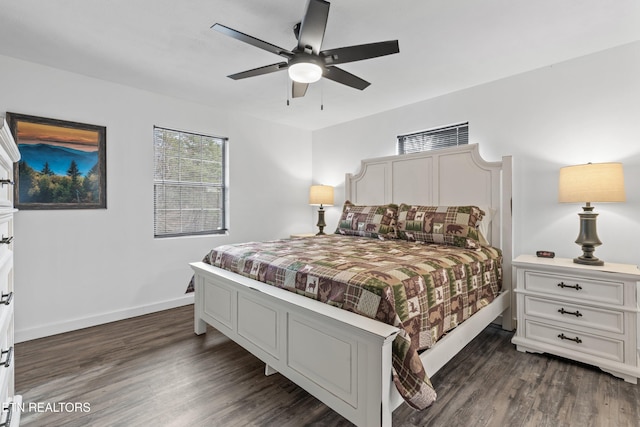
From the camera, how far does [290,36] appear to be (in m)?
2.36

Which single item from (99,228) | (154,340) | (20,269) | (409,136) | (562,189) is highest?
(409,136)

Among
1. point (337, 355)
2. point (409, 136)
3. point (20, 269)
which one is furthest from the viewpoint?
point (409, 136)

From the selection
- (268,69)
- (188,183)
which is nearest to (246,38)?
(268,69)

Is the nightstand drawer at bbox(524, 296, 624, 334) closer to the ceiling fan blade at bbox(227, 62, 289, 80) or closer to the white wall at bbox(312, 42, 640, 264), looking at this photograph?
the white wall at bbox(312, 42, 640, 264)

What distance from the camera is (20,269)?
2.70m

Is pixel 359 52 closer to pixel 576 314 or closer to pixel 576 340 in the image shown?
pixel 576 314

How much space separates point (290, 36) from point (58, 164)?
243 centimetres

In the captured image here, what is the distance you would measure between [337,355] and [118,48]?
2842 mm

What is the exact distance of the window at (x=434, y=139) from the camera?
3.50 m

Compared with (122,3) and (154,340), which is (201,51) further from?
(154,340)

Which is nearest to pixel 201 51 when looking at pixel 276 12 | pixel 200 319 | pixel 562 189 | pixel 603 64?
pixel 276 12

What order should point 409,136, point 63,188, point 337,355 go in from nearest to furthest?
point 337,355 → point 63,188 → point 409,136

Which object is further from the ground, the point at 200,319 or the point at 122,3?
the point at 122,3

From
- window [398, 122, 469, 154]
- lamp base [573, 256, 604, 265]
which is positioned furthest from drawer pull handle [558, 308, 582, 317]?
window [398, 122, 469, 154]
